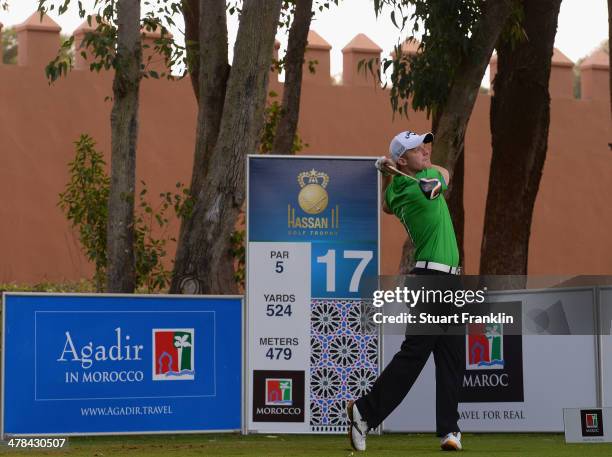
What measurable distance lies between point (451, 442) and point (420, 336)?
677 millimetres

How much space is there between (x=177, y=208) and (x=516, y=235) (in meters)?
3.93

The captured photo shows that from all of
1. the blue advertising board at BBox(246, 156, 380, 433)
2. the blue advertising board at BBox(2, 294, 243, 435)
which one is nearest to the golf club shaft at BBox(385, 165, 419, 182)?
the blue advertising board at BBox(246, 156, 380, 433)

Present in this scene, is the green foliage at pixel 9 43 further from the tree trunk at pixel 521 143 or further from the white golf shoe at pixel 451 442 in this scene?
the white golf shoe at pixel 451 442

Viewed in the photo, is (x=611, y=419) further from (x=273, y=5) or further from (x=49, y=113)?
(x=49, y=113)

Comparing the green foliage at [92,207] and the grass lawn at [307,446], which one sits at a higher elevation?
the green foliage at [92,207]

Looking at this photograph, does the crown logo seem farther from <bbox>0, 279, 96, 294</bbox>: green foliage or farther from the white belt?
<bbox>0, 279, 96, 294</bbox>: green foliage

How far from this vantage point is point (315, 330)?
31.4ft

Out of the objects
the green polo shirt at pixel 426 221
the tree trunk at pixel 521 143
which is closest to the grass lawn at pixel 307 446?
the green polo shirt at pixel 426 221

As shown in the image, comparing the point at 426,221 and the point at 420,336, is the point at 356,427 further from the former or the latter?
the point at 426,221

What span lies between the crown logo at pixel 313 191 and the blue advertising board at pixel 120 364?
2.92 feet

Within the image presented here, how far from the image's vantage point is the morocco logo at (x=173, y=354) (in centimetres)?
931

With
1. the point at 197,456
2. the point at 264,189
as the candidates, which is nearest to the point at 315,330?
the point at 264,189

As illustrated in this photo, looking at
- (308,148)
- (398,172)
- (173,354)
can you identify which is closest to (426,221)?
(398,172)

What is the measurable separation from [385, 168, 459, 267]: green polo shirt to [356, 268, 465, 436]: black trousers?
0.14 m
